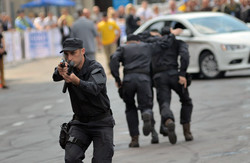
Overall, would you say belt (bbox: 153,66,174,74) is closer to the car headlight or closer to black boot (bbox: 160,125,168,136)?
black boot (bbox: 160,125,168,136)

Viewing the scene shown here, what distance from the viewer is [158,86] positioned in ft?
34.8

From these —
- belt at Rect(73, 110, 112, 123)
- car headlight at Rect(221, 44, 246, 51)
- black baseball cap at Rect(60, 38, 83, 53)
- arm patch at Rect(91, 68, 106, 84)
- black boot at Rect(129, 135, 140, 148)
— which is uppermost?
black baseball cap at Rect(60, 38, 83, 53)

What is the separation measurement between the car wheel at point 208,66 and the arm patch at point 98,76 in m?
11.5

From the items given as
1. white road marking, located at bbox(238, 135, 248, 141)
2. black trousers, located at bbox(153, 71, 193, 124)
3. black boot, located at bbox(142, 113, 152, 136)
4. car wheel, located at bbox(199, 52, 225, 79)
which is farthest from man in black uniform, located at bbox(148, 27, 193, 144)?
car wheel, located at bbox(199, 52, 225, 79)

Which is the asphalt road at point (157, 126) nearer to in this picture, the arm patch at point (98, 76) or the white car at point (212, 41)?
the white car at point (212, 41)

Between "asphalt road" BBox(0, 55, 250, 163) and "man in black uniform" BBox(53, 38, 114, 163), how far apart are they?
6.83ft

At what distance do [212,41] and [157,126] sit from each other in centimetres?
652

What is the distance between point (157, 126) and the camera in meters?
11.9

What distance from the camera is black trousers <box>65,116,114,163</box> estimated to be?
6746 millimetres

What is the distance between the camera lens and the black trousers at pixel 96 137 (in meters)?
6.75

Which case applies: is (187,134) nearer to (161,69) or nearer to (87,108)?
(161,69)

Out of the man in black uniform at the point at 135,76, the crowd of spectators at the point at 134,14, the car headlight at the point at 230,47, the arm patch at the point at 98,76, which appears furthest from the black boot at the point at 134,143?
the crowd of spectators at the point at 134,14

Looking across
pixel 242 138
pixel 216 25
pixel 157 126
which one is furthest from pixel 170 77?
pixel 216 25

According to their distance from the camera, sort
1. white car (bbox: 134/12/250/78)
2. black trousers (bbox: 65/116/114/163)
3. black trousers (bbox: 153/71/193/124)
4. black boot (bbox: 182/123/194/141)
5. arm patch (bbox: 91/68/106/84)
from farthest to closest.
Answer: white car (bbox: 134/12/250/78) → black trousers (bbox: 153/71/193/124) → black boot (bbox: 182/123/194/141) → black trousers (bbox: 65/116/114/163) → arm patch (bbox: 91/68/106/84)
